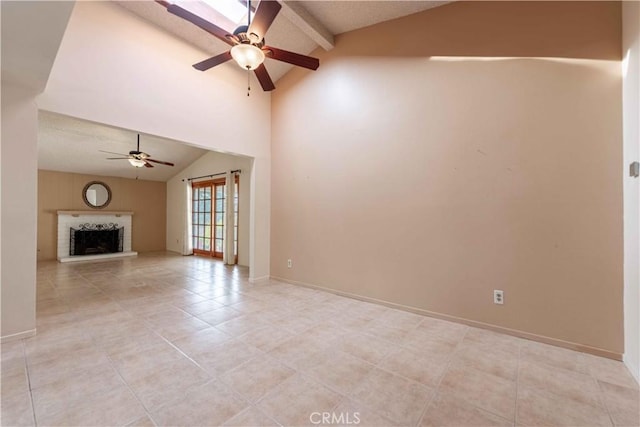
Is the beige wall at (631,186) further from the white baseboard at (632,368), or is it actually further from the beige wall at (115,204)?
the beige wall at (115,204)

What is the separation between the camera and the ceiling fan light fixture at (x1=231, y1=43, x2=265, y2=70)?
2.23 metres

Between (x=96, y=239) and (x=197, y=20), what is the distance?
790cm

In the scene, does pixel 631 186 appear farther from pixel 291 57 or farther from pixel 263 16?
pixel 263 16

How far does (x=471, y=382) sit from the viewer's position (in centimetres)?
182

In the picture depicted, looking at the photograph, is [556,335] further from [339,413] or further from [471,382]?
[339,413]

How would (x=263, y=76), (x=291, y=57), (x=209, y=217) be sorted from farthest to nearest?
1. (x=209, y=217)
2. (x=263, y=76)
3. (x=291, y=57)

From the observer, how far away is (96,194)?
750 centimetres

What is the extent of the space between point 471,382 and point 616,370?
1201 mm

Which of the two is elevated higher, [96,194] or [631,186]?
[96,194]

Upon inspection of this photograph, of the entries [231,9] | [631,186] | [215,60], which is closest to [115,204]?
[231,9]

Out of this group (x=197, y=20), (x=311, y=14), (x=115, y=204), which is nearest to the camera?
(x=197, y=20)

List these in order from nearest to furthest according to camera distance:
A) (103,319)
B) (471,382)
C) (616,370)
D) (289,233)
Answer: (471,382)
(616,370)
(103,319)
(289,233)

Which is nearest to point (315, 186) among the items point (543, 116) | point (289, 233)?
point (289, 233)

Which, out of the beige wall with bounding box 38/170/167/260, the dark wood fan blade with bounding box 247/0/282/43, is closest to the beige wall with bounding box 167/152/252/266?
the beige wall with bounding box 38/170/167/260
